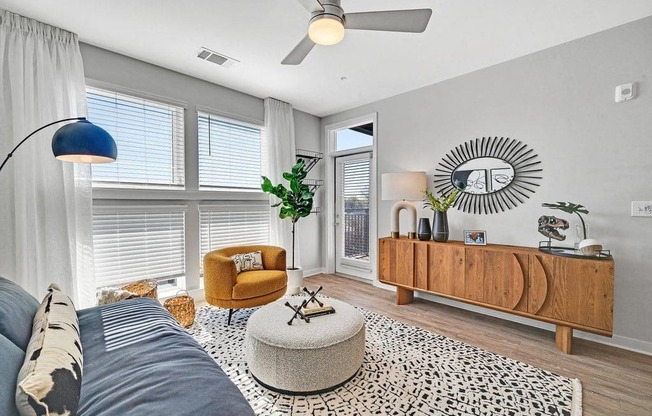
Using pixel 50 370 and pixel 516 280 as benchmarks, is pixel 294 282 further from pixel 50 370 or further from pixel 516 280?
pixel 50 370

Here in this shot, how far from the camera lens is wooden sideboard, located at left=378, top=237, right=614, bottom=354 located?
7.25ft

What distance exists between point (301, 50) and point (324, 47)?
842mm

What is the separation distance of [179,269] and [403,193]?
2890mm

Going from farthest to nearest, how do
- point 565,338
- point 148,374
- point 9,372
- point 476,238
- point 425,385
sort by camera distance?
point 476,238
point 565,338
point 425,385
point 148,374
point 9,372

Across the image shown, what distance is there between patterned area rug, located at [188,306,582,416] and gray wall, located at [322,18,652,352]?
128cm

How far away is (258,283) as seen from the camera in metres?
2.82

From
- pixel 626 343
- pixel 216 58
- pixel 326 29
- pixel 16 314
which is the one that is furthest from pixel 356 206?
pixel 16 314

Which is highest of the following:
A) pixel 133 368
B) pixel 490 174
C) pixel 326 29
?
pixel 326 29

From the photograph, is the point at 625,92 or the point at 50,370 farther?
the point at 625,92

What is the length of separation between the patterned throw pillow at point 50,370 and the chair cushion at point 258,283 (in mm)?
1439

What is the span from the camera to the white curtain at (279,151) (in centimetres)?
420

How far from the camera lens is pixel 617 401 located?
179cm

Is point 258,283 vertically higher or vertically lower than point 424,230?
lower

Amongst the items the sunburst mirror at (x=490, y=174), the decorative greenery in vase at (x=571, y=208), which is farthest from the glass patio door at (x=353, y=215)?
the decorative greenery in vase at (x=571, y=208)
